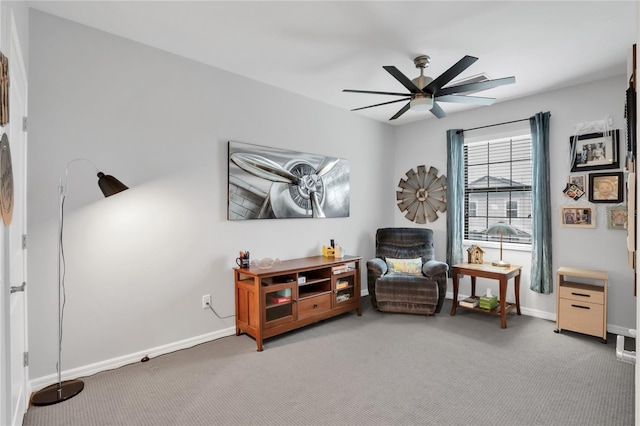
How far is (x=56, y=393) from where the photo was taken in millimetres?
2250

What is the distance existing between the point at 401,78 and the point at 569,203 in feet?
8.47

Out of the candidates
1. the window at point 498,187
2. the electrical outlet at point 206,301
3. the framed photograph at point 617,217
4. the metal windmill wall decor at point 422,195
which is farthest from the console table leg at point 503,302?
the electrical outlet at point 206,301

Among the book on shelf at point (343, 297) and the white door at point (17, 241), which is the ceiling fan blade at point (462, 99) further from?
the white door at point (17, 241)

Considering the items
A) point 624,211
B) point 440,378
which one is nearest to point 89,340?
point 440,378

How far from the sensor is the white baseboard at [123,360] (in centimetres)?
235

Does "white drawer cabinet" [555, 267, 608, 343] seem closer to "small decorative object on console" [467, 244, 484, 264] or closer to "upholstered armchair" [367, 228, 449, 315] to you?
"small decorative object on console" [467, 244, 484, 264]

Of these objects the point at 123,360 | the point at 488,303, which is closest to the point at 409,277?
the point at 488,303

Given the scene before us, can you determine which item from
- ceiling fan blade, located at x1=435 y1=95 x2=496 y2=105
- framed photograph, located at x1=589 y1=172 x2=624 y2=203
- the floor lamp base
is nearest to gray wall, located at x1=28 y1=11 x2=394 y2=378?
the floor lamp base

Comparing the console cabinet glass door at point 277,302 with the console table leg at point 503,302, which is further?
the console table leg at point 503,302

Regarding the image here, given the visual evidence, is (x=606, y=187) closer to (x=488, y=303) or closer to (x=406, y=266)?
(x=488, y=303)

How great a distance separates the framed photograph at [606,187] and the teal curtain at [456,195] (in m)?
1.41

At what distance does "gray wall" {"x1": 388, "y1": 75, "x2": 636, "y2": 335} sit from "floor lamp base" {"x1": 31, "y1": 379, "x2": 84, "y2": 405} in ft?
14.4

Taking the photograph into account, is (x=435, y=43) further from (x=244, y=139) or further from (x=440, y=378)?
(x=440, y=378)

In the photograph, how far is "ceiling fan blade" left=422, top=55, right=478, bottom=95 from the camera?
2.33 meters
